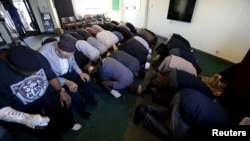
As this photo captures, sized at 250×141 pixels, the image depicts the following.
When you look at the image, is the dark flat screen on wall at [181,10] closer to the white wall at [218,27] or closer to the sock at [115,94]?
the white wall at [218,27]

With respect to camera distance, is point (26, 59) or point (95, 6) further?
point (95, 6)

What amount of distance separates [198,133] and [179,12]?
14.3 ft

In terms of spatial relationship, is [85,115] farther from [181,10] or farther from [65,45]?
[181,10]

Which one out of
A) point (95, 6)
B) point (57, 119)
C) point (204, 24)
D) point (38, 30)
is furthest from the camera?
point (95, 6)

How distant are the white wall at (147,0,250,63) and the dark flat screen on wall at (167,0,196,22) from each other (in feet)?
0.47

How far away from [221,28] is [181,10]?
147 centimetres

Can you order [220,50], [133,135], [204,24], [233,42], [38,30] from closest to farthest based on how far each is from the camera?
[133,135] → [233,42] → [220,50] → [204,24] → [38,30]

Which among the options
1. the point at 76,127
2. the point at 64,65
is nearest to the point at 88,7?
the point at 64,65

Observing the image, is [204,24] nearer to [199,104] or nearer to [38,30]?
[199,104]

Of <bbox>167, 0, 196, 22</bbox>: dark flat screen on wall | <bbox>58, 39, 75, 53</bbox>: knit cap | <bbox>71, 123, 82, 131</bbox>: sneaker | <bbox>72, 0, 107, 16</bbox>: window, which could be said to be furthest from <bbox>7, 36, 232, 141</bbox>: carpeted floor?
<bbox>72, 0, 107, 16</bbox>: window

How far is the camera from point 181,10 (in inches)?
168

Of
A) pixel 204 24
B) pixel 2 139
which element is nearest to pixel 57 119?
pixel 2 139

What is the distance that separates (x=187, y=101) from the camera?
1.08m

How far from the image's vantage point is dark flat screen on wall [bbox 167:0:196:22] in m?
3.97
